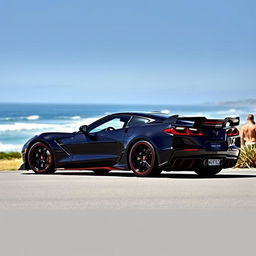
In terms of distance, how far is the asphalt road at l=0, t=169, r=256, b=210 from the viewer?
10555mm

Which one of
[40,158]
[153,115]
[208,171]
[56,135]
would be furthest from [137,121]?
[40,158]

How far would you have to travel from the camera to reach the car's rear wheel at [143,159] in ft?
51.5

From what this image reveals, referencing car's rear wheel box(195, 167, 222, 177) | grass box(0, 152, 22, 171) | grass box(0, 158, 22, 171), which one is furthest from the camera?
grass box(0, 152, 22, 171)

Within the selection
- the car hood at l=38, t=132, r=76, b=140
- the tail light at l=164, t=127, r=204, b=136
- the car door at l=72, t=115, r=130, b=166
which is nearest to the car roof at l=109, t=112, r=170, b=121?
the car door at l=72, t=115, r=130, b=166

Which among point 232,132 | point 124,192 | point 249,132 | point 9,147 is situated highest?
point 232,132

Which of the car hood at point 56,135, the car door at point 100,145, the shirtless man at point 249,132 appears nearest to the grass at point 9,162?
the car hood at point 56,135

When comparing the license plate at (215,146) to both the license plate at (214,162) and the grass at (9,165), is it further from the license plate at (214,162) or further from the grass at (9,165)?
the grass at (9,165)

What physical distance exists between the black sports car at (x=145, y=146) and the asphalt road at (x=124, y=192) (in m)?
0.40

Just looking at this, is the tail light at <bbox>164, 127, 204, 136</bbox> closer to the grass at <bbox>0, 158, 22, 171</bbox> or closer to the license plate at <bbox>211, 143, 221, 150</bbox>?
the license plate at <bbox>211, 143, 221, 150</bbox>

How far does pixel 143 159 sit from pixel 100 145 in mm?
1296

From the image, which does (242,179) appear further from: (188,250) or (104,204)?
(188,250)

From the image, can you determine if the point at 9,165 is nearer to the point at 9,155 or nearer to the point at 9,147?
the point at 9,155

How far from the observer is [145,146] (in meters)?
15.9

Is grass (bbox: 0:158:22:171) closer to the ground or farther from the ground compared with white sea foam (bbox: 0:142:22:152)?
farther from the ground
